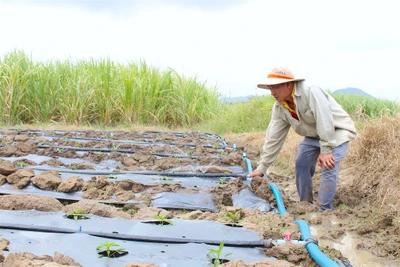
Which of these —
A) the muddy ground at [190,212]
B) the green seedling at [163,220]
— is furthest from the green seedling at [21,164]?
the green seedling at [163,220]

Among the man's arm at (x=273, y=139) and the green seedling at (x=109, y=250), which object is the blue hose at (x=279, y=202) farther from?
the green seedling at (x=109, y=250)

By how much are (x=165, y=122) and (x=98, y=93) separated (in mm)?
1715

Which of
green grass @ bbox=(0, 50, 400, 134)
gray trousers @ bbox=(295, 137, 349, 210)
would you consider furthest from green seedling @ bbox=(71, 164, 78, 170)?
green grass @ bbox=(0, 50, 400, 134)

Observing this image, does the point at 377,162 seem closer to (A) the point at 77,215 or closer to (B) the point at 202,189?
(B) the point at 202,189

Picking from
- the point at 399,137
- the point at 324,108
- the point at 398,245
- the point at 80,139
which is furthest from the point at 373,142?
the point at 80,139

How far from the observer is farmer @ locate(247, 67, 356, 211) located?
347 centimetres

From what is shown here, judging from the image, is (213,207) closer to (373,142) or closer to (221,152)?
(373,142)

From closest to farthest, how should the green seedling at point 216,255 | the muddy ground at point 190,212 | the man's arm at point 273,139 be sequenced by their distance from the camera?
the green seedling at point 216,255
the muddy ground at point 190,212
the man's arm at point 273,139

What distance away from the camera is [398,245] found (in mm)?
2979

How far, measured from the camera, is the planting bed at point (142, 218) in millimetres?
2359

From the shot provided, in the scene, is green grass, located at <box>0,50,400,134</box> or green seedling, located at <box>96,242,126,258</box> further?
green grass, located at <box>0,50,400,134</box>

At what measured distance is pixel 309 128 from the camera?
377 cm

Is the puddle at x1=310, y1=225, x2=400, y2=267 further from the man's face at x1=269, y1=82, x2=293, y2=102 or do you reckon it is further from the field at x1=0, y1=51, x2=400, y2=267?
the man's face at x1=269, y1=82, x2=293, y2=102

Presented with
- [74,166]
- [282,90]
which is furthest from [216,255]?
[74,166]
